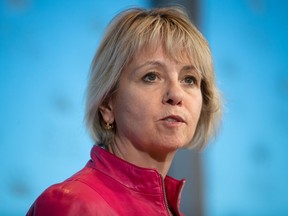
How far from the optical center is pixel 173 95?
1.10 metres

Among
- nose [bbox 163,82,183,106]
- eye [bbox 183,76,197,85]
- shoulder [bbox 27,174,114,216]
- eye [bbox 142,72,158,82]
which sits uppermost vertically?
eye [bbox 183,76,197,85]

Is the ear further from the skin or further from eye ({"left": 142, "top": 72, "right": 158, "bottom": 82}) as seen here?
eye ({"left": 142, "top": 72, "right": 158, "bottom": 82})

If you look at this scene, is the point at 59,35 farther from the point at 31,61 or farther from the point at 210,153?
the point at 210,153

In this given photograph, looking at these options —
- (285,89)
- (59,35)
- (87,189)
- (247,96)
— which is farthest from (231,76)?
(87,189)

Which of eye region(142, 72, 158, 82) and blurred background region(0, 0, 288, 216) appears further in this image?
blurred background region(0, 0, 288, 216)

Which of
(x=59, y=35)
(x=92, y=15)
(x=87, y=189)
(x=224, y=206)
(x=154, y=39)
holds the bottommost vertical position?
(x=87, y=189)

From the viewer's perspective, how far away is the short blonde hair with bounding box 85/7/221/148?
3.76 feet

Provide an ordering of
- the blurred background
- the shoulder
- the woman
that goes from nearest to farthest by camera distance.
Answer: the shoulder < the woman < the blurred background

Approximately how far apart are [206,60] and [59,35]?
0.76 metres

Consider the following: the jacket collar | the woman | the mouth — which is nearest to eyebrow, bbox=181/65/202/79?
the woman

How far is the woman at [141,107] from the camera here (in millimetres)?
1080

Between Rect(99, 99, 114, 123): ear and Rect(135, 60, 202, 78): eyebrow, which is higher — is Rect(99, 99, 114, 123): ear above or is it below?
below

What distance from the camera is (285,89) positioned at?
6.98 ft

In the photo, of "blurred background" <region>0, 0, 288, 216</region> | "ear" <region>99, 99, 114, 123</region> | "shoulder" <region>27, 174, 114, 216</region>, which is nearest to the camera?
"shoulder" <region>27, 174, 114, 216</region>
